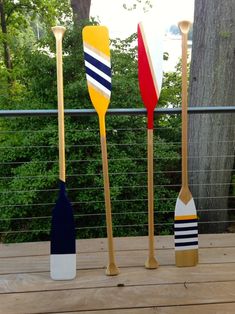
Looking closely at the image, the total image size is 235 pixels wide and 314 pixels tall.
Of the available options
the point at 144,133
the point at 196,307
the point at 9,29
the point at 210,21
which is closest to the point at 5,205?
the point at 144,133

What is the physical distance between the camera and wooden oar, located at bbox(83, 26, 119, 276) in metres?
2.04

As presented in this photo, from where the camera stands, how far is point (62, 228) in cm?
207

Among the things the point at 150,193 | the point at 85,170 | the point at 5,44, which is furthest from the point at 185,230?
the point at 5,44

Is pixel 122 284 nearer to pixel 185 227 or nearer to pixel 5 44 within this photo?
pixel 185 227

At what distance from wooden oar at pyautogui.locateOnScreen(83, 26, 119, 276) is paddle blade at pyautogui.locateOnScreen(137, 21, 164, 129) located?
169mm

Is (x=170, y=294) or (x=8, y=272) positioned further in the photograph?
(x=8, y=272)

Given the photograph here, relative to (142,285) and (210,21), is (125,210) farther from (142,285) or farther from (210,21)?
(210,21)

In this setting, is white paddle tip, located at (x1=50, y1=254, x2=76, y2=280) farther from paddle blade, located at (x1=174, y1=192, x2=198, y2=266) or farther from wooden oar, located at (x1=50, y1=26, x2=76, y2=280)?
paddle blade, located at (x1=174, y1=192, x2=198, y2=266)

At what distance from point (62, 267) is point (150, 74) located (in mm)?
1032

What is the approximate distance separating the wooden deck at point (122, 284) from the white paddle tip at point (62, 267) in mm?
36

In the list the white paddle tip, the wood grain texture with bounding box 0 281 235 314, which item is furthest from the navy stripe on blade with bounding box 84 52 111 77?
the wood grain texture with bounding box 0 281 235 314

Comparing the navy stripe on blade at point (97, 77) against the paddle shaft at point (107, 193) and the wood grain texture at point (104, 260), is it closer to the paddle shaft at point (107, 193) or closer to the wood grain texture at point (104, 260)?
the paddle shaft at point (107, 193)

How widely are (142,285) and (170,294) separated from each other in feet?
0.47

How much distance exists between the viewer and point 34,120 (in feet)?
10.6
